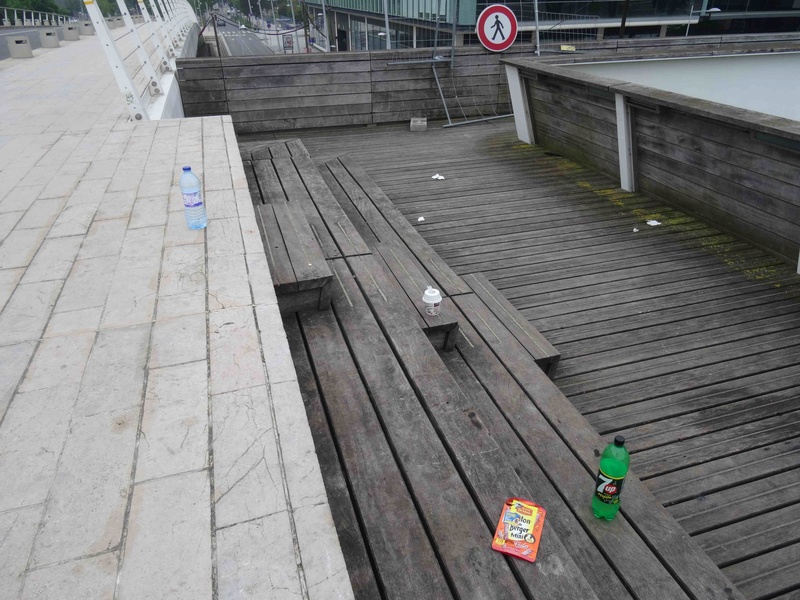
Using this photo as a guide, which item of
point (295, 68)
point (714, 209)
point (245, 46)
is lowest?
point (245, 46)

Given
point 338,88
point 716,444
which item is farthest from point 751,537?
point 338,88

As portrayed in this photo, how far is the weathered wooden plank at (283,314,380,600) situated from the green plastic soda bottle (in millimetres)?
912

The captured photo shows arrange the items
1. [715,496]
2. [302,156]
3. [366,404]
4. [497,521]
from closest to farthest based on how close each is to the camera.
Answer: [497,521] < [366,404] < [715,496] < [302,156]

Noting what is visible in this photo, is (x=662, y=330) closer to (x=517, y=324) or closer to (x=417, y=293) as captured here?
(x=517, y=324)

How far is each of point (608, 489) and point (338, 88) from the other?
7693 mm

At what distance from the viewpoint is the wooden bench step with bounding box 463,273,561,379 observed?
10.2 ft

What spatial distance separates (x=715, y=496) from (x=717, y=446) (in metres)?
0.33

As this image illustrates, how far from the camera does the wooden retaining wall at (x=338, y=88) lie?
7918mm

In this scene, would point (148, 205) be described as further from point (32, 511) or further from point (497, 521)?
point (497, 521)

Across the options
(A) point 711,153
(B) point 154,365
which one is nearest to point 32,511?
(B) point 154,365

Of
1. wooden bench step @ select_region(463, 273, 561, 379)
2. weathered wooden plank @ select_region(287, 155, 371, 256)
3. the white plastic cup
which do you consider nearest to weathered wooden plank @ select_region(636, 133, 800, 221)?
wooden bench step @ select_region(463, 273, 561, 379)

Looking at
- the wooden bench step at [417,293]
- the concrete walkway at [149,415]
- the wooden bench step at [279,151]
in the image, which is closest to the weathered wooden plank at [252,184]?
the wooden bench step at [279,151]

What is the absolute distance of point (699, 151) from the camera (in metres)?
4.68

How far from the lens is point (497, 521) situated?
1.83 metres
